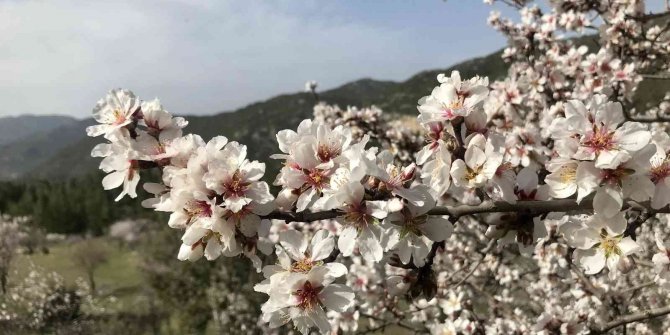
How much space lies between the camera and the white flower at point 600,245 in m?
1.66

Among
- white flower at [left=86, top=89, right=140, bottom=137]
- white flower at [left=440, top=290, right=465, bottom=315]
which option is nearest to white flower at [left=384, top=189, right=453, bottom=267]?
white flower at [left=86, top=89, right=140, bottom=137]

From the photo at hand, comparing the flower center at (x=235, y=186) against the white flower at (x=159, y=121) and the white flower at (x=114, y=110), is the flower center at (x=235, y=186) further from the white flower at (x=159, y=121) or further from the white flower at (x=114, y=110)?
the white flower at (x=114, y=110)

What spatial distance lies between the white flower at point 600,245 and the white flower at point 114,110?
153cm

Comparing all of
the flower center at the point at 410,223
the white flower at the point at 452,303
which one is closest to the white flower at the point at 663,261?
the flower center at the point at 410,223

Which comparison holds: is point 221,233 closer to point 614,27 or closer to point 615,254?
point 615,254

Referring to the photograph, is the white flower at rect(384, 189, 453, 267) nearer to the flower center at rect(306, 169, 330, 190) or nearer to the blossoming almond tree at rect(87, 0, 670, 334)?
the blossoming almond tree at rect(87, 0, 670, 334)

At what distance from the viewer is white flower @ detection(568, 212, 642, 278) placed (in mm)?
1655

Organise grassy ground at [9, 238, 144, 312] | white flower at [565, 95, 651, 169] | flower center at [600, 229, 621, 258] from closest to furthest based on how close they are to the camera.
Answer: white flower at [565, 95, 651, 169] → flower center at [600, 229, 621, 258] → grassy ground at [9, 238, 144, 312]

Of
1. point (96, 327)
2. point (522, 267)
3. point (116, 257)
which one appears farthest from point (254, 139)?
point (522, 267)

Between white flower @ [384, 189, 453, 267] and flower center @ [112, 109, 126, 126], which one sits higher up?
flower center @ [112, 109, 126, 126]

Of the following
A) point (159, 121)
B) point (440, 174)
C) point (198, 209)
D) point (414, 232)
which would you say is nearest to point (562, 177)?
point (440, 174)

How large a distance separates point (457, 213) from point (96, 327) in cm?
2123

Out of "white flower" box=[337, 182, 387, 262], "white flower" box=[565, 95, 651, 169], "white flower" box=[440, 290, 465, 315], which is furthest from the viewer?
"white flower" box=[440, 290, 465, 315]

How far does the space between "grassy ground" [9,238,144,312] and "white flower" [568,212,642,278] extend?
30905 mm
